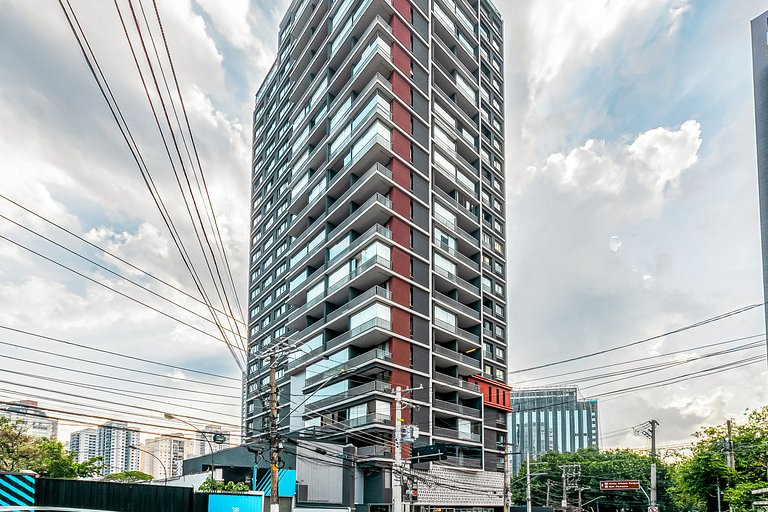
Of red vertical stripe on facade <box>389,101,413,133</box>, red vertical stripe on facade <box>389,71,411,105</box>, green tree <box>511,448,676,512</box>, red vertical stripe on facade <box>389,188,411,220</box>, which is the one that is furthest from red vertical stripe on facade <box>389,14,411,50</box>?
green tree <box>511,448,676,512</box>

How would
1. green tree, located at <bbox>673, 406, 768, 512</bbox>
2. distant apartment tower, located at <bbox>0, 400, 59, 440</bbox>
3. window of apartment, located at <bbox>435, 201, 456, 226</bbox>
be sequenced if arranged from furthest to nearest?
window of apartment, located at <bbox>435, 201, 456, 226</bbox> < green tree, located at <bbox>673, 406, 768, 512</bbox> < distant apartment tower, located at <bbox>0, 400, 59, 440</bbox>

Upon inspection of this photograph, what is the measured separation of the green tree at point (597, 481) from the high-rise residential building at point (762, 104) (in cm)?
4208

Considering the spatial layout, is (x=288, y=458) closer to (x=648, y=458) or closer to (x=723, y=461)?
(x=723, y=461)

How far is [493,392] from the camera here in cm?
6894

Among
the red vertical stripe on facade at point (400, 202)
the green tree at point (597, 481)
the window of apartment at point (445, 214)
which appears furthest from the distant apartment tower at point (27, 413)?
the green tree at point (597, 481)

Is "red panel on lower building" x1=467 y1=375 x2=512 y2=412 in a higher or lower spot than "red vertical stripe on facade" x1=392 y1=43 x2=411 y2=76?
lower

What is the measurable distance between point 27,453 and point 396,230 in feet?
136

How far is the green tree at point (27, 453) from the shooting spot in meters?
58.1

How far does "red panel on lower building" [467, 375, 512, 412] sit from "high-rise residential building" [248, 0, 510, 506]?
24 cm

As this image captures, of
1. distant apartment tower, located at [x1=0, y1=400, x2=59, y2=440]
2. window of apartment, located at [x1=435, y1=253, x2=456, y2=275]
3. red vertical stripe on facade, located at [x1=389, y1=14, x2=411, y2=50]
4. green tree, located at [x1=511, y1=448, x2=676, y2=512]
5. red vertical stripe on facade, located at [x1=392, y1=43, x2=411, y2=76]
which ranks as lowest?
green tree, located at [x1=511, y1=448, x2=676, y2=512]

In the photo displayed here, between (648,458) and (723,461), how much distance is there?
52656 millimetres

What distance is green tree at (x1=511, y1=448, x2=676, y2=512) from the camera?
89.4 meters

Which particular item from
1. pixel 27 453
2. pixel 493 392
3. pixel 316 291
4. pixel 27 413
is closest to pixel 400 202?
pixel 316 291

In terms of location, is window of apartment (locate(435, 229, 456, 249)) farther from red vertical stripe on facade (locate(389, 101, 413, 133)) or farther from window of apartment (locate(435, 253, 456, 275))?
red vertical stripe on facade (locate(389, 101, 413, 133))
